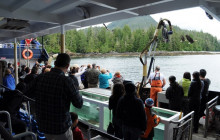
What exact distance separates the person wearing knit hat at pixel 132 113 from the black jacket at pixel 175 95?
176 centimetres

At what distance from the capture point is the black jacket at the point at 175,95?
381cm

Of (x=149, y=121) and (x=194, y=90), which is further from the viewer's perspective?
(x=194, y=90)

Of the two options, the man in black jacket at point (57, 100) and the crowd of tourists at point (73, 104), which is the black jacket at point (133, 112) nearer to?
the crowd of tourists at point (73, 104)

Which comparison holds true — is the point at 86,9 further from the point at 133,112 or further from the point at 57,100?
the point at 57,100

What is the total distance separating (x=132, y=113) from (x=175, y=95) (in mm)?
1872

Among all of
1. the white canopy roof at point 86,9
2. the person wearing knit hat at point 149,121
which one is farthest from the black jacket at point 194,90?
the person wearing knit hat at point 149,121

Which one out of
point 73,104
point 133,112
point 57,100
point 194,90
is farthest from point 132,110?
point 194,90

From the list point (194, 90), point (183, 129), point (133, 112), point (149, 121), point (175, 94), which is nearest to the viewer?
point (133, 112)

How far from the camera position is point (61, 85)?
1.67 metres

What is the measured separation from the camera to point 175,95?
3830mm

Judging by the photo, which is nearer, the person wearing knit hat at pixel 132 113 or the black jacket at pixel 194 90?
the person wearing knit hat at pixel 132 113

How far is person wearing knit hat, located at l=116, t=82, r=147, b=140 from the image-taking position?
7.47ft

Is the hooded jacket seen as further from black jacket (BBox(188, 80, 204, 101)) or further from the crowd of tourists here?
black jacket (BBox(188, 80, 204, 101))

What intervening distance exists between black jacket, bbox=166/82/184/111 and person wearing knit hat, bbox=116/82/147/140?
176 centimetres
